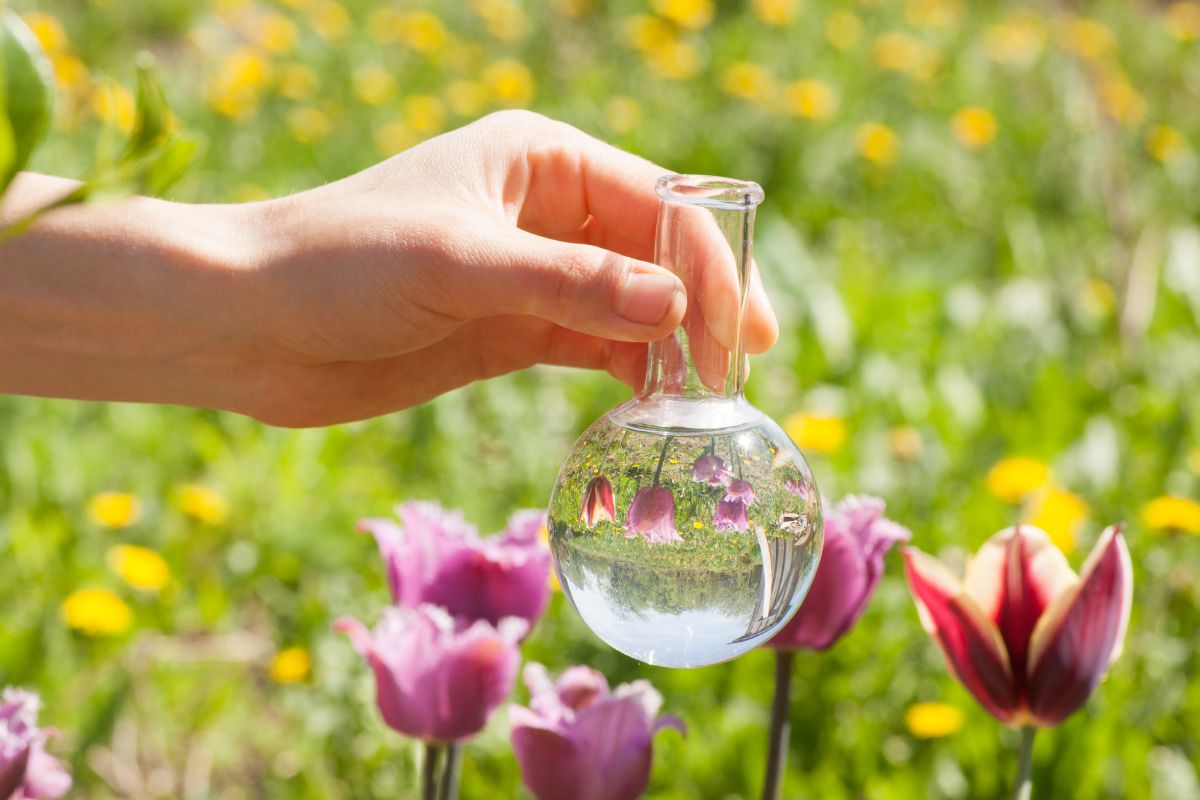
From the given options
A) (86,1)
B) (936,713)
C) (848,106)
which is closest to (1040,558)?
(936,713)

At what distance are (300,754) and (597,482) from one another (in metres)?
1.28

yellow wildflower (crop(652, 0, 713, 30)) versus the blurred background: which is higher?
yellow wildflower (crop(652, 0, 713, 30))

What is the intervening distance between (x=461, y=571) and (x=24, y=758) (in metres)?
0.36

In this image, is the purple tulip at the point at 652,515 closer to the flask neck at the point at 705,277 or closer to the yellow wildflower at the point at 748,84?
the flask neck at the point at 705,277

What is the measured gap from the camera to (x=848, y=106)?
4.70 meters

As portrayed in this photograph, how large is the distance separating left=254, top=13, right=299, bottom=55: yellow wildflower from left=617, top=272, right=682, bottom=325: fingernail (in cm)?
405

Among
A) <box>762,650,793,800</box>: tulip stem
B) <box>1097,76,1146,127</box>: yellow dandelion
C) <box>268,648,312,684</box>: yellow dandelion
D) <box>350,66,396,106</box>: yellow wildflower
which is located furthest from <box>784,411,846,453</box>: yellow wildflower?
<box>350,66,396,106</box>: yellow wildflower

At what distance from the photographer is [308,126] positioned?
4285 mm

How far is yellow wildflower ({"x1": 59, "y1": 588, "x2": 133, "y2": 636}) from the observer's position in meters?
A: 2.13

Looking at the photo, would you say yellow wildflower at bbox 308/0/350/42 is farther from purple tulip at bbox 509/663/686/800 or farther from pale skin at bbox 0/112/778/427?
purple tulip at bbox 509/663/686/800

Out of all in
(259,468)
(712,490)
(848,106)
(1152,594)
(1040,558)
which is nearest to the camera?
(712,490)

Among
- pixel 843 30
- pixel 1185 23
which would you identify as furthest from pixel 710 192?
pixel 1185 23

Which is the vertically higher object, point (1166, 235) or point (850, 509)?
point (1166, 235)

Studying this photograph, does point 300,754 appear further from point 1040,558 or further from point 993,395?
point 993,395
